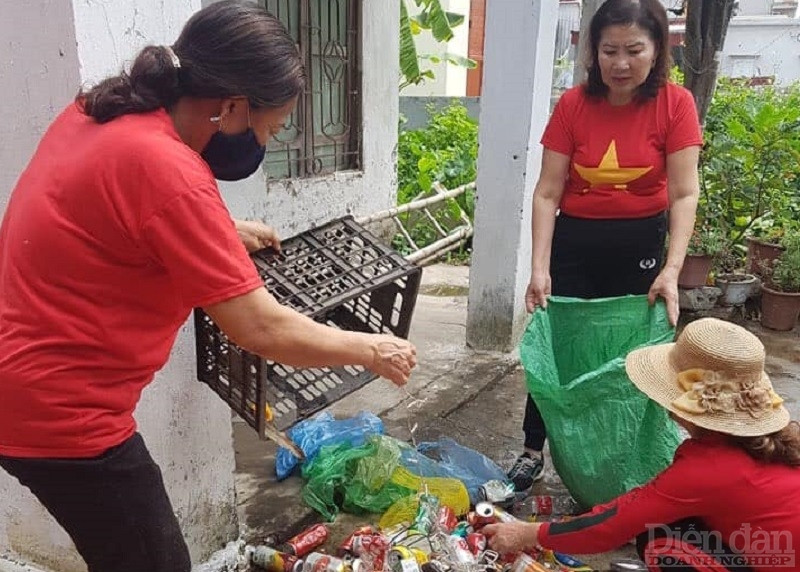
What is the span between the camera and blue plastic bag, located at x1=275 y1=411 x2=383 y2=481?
2.87 metres

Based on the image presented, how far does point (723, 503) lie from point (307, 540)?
1.32 m

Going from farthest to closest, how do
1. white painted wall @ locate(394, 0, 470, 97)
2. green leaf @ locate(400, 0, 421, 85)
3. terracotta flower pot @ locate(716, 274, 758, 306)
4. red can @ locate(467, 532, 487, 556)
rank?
white painted wall @ locate(394, 0, 470, 97) < green leaf @ locate(400, 0, 421, 85) < terracotta flower pot @ locate(716, 274, 758, 306) < red can @ locate(467, 532, 487, 556)

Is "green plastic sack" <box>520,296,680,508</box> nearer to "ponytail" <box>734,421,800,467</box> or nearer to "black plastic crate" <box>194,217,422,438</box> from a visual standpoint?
"ponytail" <box>734,421,800,467</box>

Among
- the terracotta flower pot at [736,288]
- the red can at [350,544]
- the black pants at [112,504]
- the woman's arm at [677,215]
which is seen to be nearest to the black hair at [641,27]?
the woman's arm at [677,215]

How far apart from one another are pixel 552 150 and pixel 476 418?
145 centimetres

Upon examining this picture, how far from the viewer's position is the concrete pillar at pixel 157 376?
167 cm

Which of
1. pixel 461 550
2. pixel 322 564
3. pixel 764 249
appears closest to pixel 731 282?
pixel 764 249

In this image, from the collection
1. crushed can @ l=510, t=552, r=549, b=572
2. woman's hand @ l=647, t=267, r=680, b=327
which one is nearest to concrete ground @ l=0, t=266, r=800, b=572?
Result: crushed can @ l=510, t=552, r=549, b=572

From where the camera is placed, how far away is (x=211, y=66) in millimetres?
1321

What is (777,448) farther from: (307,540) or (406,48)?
(406,48)

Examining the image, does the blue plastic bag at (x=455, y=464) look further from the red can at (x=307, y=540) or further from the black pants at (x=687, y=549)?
the black pants at (x=687, y=549)

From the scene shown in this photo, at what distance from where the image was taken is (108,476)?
142 cm

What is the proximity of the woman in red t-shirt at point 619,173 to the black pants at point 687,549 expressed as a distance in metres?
0.80

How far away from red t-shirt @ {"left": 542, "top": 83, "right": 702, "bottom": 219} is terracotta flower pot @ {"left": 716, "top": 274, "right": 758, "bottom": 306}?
2.74 metres
